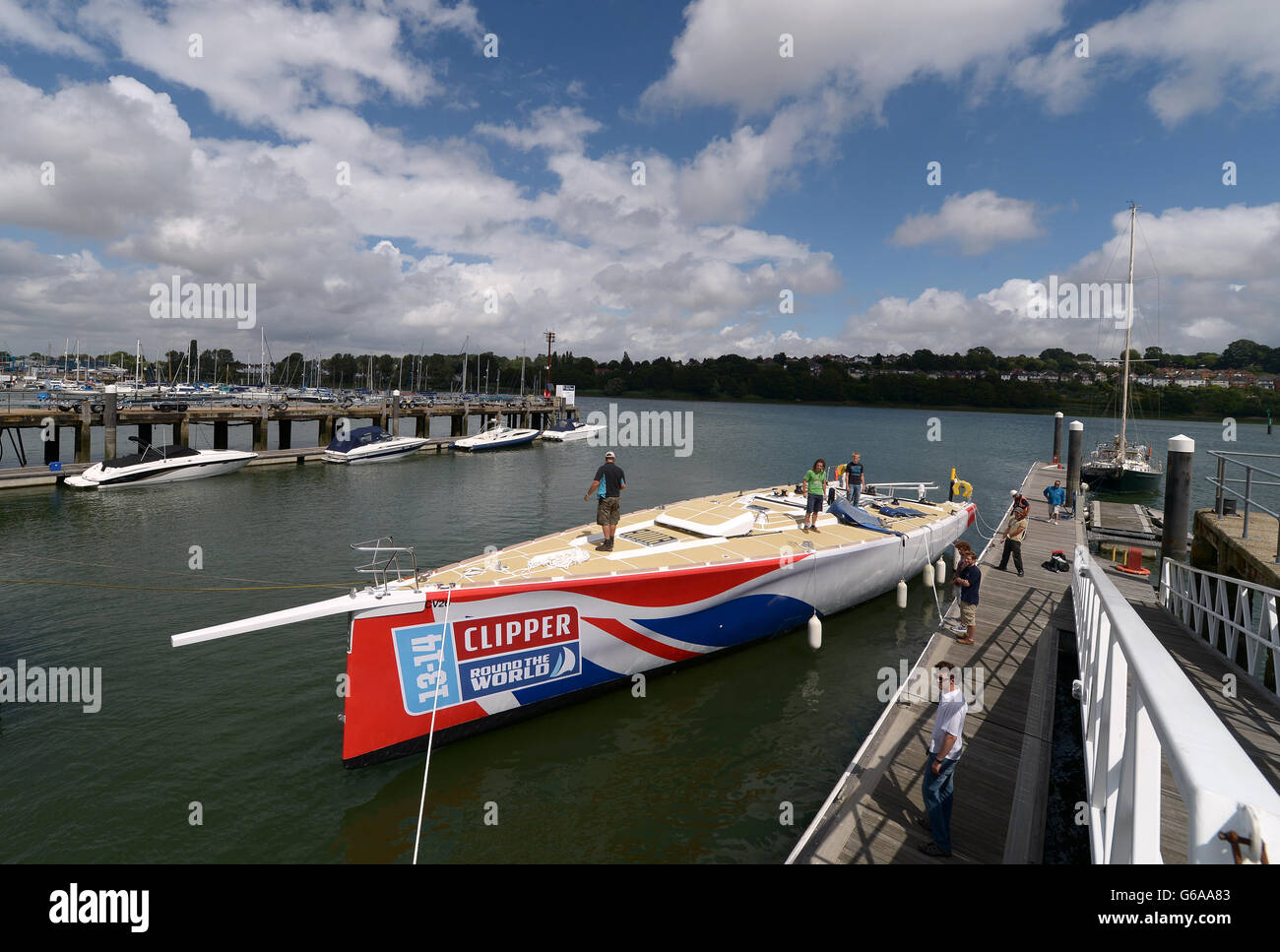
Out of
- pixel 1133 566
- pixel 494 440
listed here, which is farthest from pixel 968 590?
pixel 494 440

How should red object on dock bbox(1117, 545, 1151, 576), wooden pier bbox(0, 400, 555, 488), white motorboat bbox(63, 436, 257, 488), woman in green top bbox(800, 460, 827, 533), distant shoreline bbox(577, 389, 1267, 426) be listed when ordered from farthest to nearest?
distant shoreline bbox(577, 389, 1267, 426) → wooden pier bbox(0, 400, 555, 488) → white motorboat bbox(63, 436, 257, 488) → red object on dock bbox(1117, 545, 1151, 576) → woman in green top bbox(800, 460, 827, 533)

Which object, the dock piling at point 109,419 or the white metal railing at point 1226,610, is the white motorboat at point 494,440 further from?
the white metal railing at point 1226,610

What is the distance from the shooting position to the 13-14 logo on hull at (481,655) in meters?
8.35

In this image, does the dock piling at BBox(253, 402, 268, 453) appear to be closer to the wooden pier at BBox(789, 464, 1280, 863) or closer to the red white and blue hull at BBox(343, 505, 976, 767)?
the red white and blue hull at BBox(343, 505, 976, 767)

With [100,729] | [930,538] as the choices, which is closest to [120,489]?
[100,729]

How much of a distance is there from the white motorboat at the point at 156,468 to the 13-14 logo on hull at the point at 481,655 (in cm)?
2807

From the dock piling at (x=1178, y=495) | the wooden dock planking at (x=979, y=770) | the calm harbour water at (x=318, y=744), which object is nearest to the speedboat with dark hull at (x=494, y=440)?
the calm harbour water at (x=318, y=744)

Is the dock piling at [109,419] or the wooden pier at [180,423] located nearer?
the wooden pier at [180,423]

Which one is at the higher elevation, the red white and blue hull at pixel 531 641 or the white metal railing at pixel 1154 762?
the white metal railing at pixel 1154 762

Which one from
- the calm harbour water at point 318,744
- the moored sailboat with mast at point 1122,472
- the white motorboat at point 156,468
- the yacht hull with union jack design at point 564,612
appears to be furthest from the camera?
the moored sailboat with mast at point 1122,472

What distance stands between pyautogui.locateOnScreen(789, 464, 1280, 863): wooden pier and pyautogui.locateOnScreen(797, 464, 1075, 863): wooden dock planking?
13 millimetres

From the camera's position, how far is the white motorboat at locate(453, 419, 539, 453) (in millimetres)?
48531

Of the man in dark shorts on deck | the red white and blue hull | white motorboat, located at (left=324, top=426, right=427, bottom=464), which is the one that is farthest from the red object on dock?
white motorboat, located at (left=324, top=426, right=427, bottom=464)
